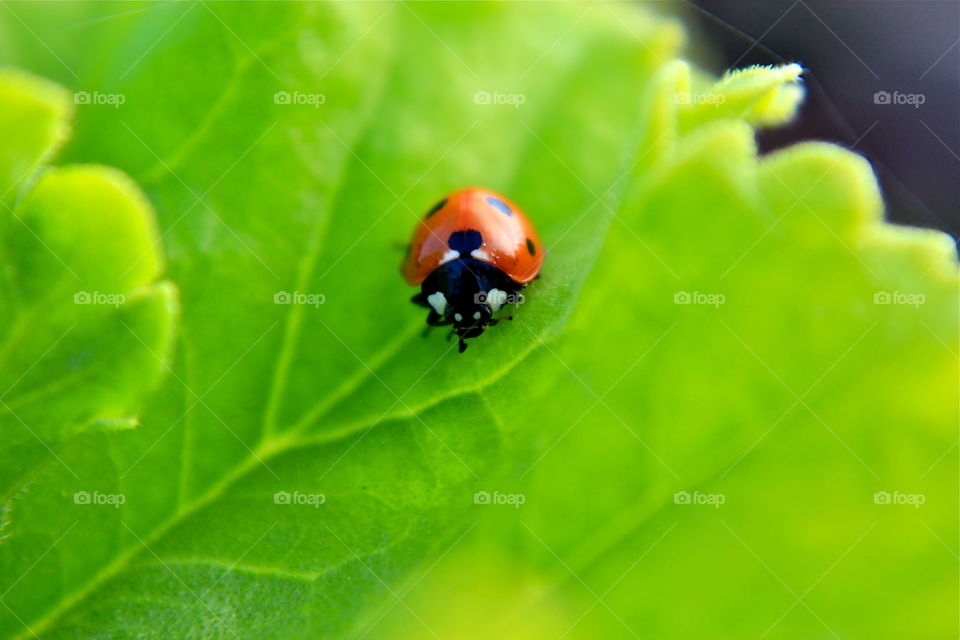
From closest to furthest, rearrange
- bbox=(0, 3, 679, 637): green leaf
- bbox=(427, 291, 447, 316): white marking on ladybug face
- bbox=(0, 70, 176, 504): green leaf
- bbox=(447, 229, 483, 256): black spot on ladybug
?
bbox=(0, 70, 176, 504): green leaf, bbox=(0, 3, 679, 637): green leaf, bbox=(427, 291, 447, 316): white marking on ladybug face, bbox=(447, 229, 483, 256): black spot on ladybug

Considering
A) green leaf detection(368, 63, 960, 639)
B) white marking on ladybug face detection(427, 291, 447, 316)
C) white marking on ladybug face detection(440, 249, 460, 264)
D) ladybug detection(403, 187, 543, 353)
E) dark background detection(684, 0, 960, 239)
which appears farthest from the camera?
dark background detection(684, 0, 960, 239)

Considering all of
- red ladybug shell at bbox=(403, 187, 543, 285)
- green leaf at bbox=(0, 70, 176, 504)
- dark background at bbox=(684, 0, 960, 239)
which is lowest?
green leaf at bbox=(0, 70, 176, 504)

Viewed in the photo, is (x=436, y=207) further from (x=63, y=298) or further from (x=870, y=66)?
(x=870, y=66)

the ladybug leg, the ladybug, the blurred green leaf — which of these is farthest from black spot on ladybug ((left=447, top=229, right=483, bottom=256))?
the ladybug leg

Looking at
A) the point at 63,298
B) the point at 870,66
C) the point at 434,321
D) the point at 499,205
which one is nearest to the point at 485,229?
the point at 499,205

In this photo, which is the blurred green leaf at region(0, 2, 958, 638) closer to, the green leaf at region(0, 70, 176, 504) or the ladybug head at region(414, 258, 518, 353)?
the ladybug head at region(414, 258, 518, 353)

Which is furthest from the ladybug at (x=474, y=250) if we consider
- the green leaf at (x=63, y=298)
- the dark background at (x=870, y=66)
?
the dark background at (x=870, y=66)

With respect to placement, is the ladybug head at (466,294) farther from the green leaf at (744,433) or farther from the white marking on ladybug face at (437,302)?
the green leaf at (744,433)
